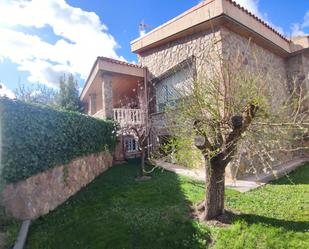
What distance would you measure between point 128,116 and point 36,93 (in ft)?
65.3

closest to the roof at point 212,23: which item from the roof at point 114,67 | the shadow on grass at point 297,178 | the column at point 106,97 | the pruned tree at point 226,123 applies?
the roof at point 114,67

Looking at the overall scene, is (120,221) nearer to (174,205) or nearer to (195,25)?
(174,205)

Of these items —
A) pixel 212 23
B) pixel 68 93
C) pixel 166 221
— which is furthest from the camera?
pixel 68 93

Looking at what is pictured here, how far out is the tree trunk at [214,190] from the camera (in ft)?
19.9

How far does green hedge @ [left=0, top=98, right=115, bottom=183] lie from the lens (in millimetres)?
5898

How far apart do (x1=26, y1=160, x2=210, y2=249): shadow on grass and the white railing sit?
5626 millimetres

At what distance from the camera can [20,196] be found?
20.2 ft

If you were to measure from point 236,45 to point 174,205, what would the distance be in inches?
304

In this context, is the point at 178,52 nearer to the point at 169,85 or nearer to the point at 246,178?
the point at 169,85

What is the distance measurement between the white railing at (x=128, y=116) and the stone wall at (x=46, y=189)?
14.1 feet

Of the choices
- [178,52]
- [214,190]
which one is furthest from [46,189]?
[178,52]

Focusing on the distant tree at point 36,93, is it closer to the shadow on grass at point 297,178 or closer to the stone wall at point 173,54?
the stone wall at point 173,54

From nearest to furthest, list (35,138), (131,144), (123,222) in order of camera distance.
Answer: (123,222) → (35,138) → (131,144)

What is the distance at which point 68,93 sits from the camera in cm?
2602
